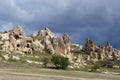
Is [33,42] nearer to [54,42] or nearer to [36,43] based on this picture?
[36,43]

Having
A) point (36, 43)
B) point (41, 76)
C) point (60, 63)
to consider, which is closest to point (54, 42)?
point (36, 43)

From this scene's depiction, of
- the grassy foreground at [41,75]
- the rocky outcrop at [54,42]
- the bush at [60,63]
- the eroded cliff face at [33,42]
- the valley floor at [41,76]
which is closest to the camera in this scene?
the valley floor at [41,76]

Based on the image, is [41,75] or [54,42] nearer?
[41,75]

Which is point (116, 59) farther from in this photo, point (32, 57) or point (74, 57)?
point (32, 57)

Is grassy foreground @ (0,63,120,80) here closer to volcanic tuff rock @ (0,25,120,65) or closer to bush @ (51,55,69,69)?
bush @ (51,55,69,69)

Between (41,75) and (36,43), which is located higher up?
(36,43)

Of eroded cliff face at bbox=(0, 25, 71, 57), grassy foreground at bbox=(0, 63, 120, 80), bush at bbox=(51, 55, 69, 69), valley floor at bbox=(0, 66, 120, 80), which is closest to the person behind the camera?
valley floor at bbox=(0, 66, 120, 80)

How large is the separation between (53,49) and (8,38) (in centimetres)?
2558

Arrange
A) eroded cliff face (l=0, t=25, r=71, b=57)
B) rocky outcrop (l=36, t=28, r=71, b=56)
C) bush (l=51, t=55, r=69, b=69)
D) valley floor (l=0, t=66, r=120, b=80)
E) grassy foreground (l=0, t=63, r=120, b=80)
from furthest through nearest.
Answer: rocky outcrop (l=36, t=28, r=71, b=56), eroded cliff face (l=0, t=25, r=71, b=57), bush (l=51, t=55, r=69, b=69), grassy foreground (l=0, t=63, r=120, b=80), valley floor (l=0, t=66, r=120, b=80)

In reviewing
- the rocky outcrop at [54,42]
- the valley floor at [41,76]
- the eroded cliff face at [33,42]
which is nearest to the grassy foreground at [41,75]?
the valley floor at [41,76]

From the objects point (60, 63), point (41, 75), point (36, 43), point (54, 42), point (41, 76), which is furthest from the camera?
point (54, 42)

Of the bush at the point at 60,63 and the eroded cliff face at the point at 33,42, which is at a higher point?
the eroded cliff face at the point at 33,42

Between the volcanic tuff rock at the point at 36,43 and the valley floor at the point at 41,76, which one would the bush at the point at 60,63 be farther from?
the valley floor at the point at 41,76

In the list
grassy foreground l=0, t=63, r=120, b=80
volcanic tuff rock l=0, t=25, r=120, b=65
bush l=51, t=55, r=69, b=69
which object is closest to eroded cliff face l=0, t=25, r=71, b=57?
volcanic tuff rock l=0, t=25, r=120, b=65
